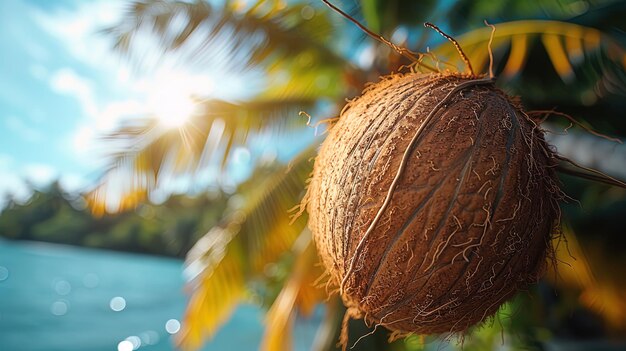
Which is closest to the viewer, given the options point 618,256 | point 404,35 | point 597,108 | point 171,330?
point 404,35

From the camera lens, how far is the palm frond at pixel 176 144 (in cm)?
402

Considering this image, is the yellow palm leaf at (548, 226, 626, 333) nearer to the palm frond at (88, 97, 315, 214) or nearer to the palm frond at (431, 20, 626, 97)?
the palm frond at (431, 20, 626, 97)

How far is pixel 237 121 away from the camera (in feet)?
14.5

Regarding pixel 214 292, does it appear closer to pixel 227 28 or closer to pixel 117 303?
pixel 227 28

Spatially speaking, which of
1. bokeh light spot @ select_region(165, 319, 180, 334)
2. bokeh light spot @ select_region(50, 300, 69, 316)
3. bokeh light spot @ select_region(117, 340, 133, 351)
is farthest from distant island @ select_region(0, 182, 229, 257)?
bokeh light spot @ select_region(117, 340, 133, 351)

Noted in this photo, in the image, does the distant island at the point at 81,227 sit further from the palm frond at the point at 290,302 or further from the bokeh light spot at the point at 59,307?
the palm frond at the point at 290,302

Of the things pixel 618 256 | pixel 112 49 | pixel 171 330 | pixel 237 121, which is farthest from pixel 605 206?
pixel 171 330

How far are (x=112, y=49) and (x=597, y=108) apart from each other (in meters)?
4.49

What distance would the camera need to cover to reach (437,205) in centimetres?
104

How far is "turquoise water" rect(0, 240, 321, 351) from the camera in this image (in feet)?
52.3

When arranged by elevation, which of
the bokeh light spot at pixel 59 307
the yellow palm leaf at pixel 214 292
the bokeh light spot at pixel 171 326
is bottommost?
the bokeh light spot at pixel 171 326

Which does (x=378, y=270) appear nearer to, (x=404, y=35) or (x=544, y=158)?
(x=544, y=158)

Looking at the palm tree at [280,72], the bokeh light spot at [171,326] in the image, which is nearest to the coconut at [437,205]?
the palm tree at [280,72]

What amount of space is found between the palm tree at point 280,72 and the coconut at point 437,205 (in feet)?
7.57
